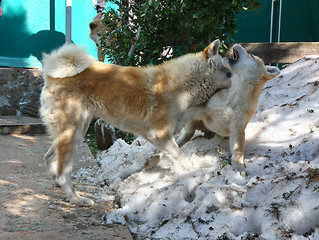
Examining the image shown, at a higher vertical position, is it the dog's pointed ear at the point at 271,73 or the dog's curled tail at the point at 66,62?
the dog's pointed ear at the point at 271,73

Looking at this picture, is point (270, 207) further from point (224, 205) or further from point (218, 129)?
point (218, 129)

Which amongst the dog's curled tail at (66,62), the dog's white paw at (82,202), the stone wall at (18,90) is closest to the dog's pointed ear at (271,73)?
the dog's curled tail at (66,62)

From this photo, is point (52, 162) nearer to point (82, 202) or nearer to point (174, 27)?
point (82, 202)

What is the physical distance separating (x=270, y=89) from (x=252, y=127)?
3.08 feet

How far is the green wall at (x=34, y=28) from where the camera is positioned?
26.5ft

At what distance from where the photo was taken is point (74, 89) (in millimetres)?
3346

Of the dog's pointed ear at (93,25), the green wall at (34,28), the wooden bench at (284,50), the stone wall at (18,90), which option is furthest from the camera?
the green wall at (34,28)

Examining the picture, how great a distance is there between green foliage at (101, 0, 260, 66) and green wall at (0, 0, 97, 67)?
9.08 ft

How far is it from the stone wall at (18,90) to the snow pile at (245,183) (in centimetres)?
434

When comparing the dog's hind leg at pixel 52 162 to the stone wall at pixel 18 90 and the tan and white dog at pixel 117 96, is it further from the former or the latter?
the stone wall at pixel 18 90

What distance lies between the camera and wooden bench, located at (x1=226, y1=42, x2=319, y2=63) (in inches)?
200

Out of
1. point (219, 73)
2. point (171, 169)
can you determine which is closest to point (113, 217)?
point (171, 169)

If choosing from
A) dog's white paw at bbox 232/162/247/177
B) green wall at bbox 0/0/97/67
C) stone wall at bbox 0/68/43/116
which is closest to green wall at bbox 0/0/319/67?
green wall at bbox 0/0/97/67

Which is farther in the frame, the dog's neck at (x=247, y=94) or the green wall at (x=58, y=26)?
the green wall at (x=58, y=26)
